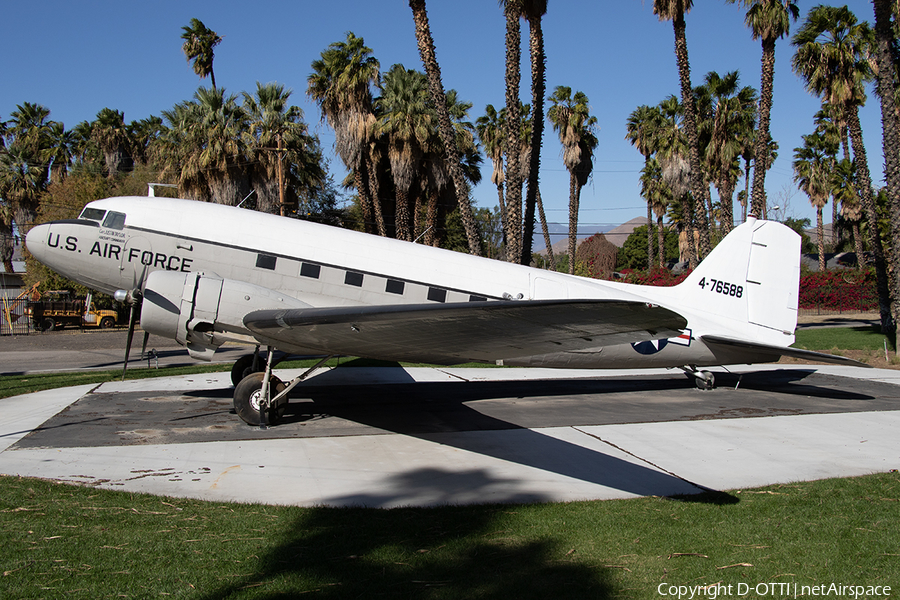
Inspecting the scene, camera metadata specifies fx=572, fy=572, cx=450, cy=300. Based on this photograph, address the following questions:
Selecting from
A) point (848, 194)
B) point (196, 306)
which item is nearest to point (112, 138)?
point (196, 306)

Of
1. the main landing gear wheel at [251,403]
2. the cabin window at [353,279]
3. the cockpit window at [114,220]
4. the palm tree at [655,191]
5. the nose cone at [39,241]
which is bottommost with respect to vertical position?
the main landing gear wheel at [251,403]

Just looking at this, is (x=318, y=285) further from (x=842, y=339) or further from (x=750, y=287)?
(x=842, y=339)

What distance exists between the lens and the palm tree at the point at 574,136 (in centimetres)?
3869

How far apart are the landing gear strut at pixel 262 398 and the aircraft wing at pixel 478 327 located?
1379mm

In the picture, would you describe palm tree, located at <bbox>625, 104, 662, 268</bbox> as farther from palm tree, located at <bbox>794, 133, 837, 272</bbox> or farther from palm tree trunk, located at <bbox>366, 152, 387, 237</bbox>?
palm tree trunk, located at <bbox>366, 152, 387, 237</bbox>

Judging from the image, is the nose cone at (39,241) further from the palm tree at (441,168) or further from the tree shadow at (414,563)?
the palm tree at (441,168)

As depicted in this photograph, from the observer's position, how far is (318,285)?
32.0ft

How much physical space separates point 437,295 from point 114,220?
5.61 metres

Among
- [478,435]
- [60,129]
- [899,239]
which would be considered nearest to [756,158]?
[899,239]

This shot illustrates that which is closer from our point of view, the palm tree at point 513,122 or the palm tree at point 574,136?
the palm tree at point 513,122

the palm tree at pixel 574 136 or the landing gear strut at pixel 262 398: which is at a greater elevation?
the palm tree at pixel 574 136

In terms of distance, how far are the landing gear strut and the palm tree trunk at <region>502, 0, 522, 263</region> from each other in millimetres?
11142

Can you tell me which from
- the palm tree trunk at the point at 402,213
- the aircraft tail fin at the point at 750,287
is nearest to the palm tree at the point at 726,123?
the palm tree trunk at the point at 402,213

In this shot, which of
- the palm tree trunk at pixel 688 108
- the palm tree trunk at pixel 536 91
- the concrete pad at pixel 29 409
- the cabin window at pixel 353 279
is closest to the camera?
the concrete pad at pixel 29 409
